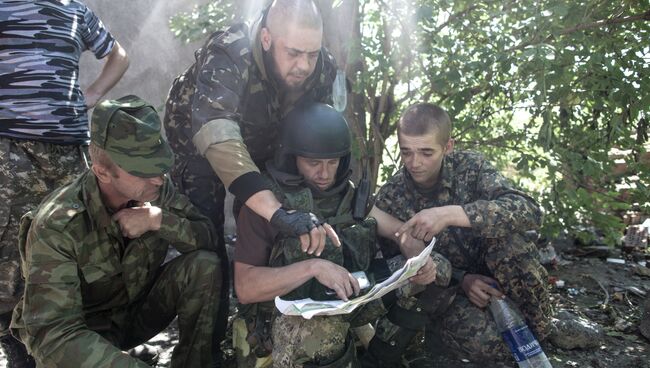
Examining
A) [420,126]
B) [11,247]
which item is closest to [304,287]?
[420,126]

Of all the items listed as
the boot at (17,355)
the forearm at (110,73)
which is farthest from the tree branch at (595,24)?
the boot at (17,355)

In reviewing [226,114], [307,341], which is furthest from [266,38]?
[307,341]

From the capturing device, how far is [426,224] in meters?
2.68

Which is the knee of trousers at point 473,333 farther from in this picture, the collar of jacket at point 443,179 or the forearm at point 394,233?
the collar of jacket at point 443,179

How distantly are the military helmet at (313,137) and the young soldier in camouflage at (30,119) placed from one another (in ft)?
3.68

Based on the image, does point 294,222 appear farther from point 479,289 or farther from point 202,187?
point 479,289

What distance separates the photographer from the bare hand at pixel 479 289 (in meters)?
2.95

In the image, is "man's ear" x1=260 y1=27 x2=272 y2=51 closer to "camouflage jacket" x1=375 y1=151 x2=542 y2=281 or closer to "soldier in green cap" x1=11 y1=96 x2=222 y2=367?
"soldier in green cap" x1=11 y1=96 x2=222 y2=367

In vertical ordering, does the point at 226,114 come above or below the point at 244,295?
above

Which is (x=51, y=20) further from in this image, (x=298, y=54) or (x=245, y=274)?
(x=245, y=274)

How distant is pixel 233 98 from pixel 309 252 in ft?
2.82

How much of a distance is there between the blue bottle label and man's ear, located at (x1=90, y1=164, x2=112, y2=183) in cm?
198

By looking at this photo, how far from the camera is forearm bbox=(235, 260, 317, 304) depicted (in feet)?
7.81

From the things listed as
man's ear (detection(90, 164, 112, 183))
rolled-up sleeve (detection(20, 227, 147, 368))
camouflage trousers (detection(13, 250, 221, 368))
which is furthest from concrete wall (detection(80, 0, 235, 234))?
rolled-up sleeve (detection(20, 227, 147, 368))
